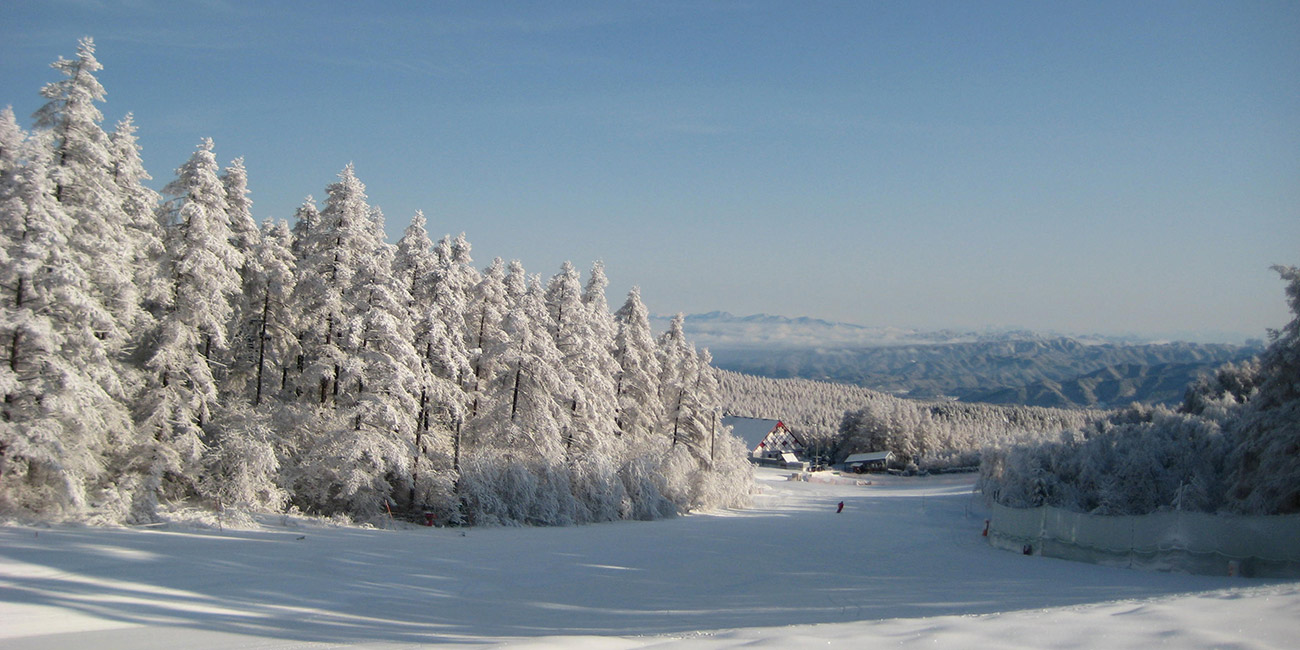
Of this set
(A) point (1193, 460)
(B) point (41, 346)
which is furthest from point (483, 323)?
(A) point (1193, 460)

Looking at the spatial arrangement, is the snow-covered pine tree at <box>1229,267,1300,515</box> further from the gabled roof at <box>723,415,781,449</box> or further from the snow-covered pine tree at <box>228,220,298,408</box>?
the gabled roof at <box>723,415,781,449</box>

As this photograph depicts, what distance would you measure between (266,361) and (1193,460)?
43.4 metres

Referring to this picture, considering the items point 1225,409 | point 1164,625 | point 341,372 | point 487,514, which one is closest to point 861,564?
point 487,514

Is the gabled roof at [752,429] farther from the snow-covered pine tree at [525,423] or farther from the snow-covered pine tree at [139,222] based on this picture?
the snow-covered pine tree at [139,222]

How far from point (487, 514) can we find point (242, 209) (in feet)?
54.8

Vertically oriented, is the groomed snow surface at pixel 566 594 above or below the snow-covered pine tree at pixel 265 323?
below

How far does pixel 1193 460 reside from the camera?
36719 millimetres

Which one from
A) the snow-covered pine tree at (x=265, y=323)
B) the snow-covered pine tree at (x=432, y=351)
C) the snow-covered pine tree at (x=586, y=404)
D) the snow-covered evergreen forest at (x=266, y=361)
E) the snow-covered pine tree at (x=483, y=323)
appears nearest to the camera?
the snow-covered evergreen forest at (x=266, y=361)

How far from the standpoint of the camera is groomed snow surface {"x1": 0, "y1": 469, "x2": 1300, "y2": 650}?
27.2 feet

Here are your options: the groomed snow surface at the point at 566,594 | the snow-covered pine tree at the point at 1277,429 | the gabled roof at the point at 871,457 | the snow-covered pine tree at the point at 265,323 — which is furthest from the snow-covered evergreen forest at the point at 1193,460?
the gabled roof at the point at 871,457

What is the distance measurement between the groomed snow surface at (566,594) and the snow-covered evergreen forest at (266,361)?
2.72 metres

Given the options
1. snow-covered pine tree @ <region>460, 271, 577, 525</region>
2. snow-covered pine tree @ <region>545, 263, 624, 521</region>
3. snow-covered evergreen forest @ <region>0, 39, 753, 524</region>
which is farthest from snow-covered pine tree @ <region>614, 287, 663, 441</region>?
snow-covered pine tree @ <region>460, 271, 577, 525</region>

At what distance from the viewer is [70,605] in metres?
14.6

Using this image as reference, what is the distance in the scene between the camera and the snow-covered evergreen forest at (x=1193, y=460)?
25719 mm
